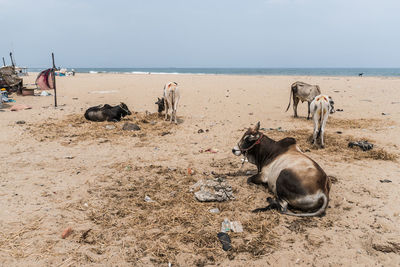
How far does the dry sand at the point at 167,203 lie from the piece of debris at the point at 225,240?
0.25ft

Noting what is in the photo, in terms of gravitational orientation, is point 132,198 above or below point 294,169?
below

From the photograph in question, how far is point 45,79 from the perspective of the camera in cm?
1348

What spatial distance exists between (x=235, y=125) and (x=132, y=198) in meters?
6.80

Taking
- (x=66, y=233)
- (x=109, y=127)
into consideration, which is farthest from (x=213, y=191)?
(x=109, y=127)

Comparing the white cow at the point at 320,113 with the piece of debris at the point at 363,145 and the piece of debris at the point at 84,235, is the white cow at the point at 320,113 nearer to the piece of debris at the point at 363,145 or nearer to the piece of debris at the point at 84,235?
the piece of debris at the point at 363,145

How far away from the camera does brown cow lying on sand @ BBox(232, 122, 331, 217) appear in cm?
454

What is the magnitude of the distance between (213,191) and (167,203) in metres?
0.91

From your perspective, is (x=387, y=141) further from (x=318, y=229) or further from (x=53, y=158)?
(x=53, y=158)

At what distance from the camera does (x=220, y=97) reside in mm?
18516

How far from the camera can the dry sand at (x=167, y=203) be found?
3.73 meters

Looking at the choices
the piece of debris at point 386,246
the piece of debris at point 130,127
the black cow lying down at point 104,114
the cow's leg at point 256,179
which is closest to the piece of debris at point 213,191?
the cow's leg at point 256,179

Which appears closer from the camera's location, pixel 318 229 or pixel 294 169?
pixel 318 229

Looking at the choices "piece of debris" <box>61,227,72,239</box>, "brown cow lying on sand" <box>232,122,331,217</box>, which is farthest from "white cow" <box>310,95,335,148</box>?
"piece of debris" <box>61,227,72,239</box>

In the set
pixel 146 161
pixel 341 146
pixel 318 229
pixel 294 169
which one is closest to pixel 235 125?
pixel 341 146
